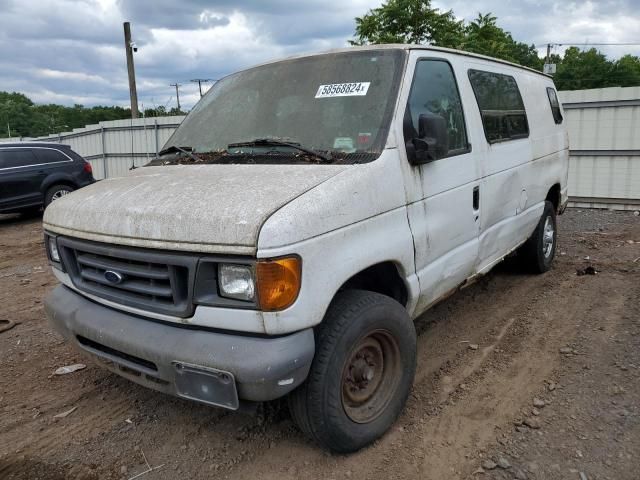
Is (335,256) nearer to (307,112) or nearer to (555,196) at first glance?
(307,112)

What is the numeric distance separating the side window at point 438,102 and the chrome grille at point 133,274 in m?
1.52

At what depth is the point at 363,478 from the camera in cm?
261

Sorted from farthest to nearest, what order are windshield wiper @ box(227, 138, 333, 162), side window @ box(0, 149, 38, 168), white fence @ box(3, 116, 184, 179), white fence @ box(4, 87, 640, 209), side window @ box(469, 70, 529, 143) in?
white fence @ box(3, 116, 184, 179), side window @ box(0, 149, 38, 168), white fence @ box(4, 87, 640, 209), side window @ box(469, 70, 529, 143), windshield wiper @ box(227, 138, 333, 162)

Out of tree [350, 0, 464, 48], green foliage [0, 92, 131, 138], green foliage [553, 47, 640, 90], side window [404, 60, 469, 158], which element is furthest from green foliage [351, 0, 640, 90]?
green foliage [0, 92, 131, 138]

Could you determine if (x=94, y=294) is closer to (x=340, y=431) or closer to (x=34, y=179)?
(x=340, y=431)

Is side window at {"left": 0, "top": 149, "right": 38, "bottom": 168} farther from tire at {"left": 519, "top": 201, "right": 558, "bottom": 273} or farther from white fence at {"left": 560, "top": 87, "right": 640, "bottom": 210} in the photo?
white fence at {"left": 560, "top": 87, "right": 640, "bottom": 210}

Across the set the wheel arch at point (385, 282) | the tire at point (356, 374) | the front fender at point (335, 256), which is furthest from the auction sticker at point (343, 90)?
the tire at point (356, 374)

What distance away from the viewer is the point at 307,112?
3.20 meters

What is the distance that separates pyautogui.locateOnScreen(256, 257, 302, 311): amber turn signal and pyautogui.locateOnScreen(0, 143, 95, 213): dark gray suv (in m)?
10.7

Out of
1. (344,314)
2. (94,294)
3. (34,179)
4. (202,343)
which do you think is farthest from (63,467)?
(34,179)

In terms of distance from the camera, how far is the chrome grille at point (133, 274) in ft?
7.83

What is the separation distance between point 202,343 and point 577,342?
3.07 m

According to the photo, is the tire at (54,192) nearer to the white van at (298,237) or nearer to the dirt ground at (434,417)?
the dirt ground at (434,417)

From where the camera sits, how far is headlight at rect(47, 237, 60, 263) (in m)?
3.14
